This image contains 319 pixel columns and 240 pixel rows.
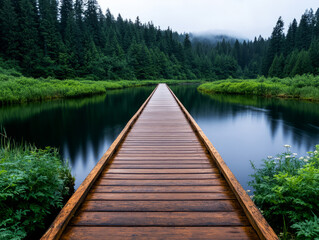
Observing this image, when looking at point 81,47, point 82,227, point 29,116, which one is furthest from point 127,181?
point 81,47

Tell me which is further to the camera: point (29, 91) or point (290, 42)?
point (290, 42)

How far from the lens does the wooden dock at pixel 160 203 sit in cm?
216

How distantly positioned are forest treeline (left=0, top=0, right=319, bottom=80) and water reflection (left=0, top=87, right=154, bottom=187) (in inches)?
1057

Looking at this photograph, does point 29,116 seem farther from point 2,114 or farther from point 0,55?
point 0,55

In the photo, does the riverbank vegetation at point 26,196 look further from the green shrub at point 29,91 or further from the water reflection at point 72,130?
the green shrub at point 29,91

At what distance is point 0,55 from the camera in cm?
3362

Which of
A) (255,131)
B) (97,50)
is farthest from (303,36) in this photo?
(255,131)

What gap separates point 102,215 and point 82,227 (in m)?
0.25

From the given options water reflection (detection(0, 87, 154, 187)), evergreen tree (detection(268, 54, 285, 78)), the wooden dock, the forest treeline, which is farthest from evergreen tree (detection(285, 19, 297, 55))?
the wooden dock

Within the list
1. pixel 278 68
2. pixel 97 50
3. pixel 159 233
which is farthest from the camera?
pixel 97 50

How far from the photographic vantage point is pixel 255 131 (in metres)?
10.6

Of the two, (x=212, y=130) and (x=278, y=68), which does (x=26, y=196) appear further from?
(x=278, y=68)

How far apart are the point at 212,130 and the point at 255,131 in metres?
2.12

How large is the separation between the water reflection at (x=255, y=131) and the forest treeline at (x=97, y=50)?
31.0 meters
